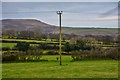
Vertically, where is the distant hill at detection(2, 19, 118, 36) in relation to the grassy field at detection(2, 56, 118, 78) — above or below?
above

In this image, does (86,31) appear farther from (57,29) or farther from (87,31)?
(57,29)

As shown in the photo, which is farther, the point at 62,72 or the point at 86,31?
the point at 86,31

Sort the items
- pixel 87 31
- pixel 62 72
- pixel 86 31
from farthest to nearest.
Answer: pixel 87 31 → pixel 86 31 → pixel 62 72

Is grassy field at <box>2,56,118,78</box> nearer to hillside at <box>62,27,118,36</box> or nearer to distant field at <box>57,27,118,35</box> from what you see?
hillside at <box>62,27,118,36</box>

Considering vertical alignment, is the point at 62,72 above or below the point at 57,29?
below

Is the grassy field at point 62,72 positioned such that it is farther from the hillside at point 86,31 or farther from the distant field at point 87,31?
the distant field at point 87,31

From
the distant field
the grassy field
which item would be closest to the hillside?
the distant field

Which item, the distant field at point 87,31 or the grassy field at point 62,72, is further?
the distant field at point 87,31

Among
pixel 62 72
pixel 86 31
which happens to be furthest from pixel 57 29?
pixel 62 72

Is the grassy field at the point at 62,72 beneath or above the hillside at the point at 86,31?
beneath

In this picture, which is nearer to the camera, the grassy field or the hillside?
the grassy field

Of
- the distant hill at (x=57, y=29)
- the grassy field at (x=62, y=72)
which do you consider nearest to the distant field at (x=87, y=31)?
the distant hill at (x=57, y=29)

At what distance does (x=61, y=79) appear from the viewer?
12047 mm

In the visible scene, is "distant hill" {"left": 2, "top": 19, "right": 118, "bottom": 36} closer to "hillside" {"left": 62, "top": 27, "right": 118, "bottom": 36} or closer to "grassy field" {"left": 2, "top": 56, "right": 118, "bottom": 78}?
"hillside" {"left": 62, "top": 27, "right": 118, "bottom": 36}
